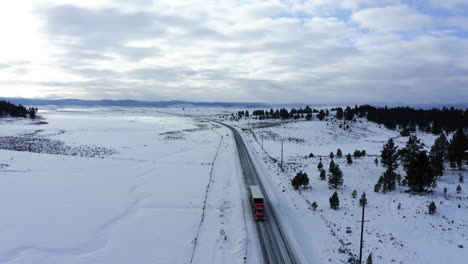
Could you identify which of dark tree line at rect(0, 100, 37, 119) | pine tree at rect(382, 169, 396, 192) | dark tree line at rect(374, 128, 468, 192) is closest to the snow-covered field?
pine tree at rect(382, 169, 396, 192)

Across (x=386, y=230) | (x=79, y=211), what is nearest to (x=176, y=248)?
(x=79, y=211)

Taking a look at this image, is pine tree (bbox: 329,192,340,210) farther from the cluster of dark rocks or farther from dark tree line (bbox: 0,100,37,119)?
dark tree line (bbox: 0,100,37,119)

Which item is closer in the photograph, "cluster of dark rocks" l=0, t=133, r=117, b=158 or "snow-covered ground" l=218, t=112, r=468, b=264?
"snow-covered ground" l=218, t=112, r=468, b=264

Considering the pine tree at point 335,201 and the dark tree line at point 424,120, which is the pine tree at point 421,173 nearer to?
the pine tree at point 335,201

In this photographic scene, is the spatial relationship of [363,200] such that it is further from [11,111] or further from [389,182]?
[11,111]

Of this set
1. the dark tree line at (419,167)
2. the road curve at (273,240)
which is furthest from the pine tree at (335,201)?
the dark tree line at (419,167)

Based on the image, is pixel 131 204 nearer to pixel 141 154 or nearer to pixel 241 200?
pixel 241 200

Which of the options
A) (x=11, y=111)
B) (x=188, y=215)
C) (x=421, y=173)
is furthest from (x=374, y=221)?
(x=11, y=111)
